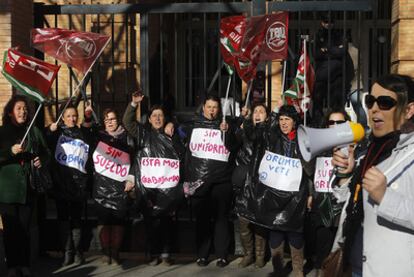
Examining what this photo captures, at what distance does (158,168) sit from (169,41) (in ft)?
18.4

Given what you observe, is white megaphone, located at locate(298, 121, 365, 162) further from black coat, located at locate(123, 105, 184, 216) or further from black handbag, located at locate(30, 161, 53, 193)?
black handbag, located at locate(30, 161, 53, 193)

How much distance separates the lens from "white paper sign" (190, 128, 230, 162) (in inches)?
267

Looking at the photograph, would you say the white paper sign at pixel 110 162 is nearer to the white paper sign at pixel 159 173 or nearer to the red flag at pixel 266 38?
the white paper sign at pixel 159 173

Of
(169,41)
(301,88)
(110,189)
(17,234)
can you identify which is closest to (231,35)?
(301,88)

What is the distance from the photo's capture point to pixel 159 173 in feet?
22.5

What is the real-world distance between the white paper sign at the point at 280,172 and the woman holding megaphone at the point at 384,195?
314 centimetres

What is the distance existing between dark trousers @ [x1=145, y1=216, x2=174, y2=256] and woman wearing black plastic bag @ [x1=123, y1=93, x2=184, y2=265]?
1 centimetres

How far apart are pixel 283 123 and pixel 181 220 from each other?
194cm

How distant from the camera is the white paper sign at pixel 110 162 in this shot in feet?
22.7

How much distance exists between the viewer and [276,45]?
6.67 m

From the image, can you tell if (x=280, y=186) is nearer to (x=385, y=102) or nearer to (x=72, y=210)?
(x=72, y=210)

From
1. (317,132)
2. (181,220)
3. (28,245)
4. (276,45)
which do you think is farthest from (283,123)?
(317,132)

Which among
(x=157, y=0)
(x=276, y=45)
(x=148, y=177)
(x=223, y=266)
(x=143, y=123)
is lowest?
(x=223, y=266)

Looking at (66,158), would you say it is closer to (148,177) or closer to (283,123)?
(148,177)
